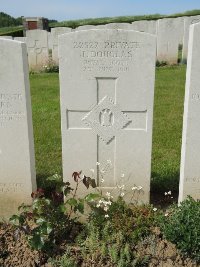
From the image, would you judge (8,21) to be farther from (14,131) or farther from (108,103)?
(108,103)

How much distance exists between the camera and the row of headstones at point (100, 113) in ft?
11.2

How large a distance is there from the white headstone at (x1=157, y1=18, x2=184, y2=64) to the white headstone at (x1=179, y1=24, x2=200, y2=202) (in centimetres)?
1002

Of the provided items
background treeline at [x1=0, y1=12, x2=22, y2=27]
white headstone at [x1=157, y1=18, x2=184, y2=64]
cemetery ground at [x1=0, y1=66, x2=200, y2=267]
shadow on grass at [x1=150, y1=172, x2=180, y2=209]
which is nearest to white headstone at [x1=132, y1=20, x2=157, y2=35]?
white headstone at [x1=157, y1=18, x2=184, y2=64]

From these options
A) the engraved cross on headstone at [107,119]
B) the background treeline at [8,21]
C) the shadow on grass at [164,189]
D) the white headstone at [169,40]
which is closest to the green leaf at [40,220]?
the engraved cross on headstone at [107,119]

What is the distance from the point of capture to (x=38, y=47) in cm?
1330

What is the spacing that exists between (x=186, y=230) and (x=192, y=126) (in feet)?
3.37

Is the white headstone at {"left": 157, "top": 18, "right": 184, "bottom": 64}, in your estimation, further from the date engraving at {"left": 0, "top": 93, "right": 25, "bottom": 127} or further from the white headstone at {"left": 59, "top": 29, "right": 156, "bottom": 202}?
the date engraving at {"left": 0, "top": 93, "right": 25, "bottom": 127}

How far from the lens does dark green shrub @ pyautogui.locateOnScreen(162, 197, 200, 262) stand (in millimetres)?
3061

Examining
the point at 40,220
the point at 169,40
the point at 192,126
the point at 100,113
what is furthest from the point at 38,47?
the point at 40,220

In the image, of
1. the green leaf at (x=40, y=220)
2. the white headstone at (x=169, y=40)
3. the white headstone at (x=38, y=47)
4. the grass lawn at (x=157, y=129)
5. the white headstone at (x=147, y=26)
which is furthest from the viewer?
the white headstone at (x=147, y=26)

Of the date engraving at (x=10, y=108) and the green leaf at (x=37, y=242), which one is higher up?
the date engraving at (x=10, y=108)

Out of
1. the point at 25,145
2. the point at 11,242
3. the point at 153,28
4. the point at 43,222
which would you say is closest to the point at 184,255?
the point at 43,222

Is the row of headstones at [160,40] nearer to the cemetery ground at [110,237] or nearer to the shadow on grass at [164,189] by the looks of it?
the shadow on grass at [164,189]

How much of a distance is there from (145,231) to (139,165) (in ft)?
2.35
